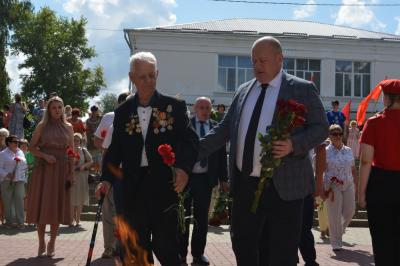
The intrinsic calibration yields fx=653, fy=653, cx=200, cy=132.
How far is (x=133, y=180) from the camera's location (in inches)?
206

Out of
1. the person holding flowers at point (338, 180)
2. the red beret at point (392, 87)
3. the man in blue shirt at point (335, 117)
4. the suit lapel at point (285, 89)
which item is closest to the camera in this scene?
the suit lapel at point (285, 89)

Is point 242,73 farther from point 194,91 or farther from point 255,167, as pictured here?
point 255,167

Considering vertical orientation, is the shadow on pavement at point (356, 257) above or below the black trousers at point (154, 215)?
below

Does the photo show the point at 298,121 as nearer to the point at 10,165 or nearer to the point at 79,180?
the point at 79,180

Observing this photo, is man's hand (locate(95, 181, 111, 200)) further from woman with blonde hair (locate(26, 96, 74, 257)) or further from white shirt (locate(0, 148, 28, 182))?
white shirt (locate(0, 148, 28, 182))

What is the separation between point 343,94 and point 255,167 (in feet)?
118

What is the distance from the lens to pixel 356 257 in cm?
1051

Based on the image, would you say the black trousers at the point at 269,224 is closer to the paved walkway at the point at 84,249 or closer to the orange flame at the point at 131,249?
the orange flame at the point at 131,249

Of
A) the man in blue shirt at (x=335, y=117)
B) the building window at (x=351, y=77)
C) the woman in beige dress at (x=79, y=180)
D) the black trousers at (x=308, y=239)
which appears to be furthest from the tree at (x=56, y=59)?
the black trousers at (x=308, y=239)

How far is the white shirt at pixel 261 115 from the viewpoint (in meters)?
4.93

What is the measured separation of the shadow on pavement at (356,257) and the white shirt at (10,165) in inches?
282

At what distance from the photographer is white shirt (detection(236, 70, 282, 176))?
4926 mm

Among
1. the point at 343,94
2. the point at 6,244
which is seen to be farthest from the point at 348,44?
the point at 6,244

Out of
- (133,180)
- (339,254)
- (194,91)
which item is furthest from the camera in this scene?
(194,91)
